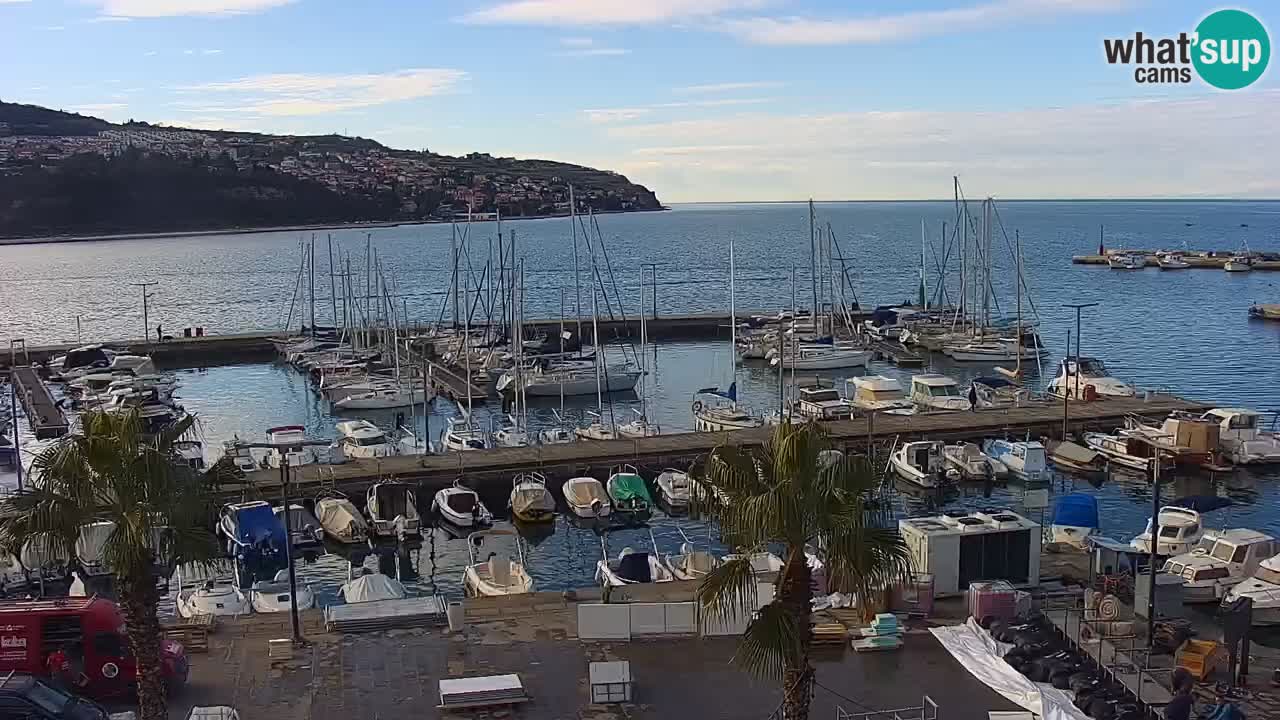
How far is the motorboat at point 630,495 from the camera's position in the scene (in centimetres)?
3491

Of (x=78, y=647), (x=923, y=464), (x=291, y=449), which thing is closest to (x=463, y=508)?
(x=291, y=449)

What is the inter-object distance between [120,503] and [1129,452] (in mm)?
Result: 34174

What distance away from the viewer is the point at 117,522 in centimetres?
1241

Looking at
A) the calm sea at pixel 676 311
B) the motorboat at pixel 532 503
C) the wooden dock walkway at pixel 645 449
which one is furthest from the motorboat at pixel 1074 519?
the motorboat at pixel 532 503

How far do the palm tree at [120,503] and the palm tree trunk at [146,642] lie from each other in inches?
3.7

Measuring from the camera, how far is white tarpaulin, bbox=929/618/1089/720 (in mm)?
14078

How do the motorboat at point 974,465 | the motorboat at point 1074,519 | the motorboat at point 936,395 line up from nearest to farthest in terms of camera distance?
the motorboat at point 1074,519 < the motorboat at point 974,465 < the motorboat at point 936,395

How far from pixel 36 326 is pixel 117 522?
10336cm

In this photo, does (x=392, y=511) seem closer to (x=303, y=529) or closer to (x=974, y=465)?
(x=303, y=529)

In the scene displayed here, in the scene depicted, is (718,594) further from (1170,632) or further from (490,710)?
(1170,632)

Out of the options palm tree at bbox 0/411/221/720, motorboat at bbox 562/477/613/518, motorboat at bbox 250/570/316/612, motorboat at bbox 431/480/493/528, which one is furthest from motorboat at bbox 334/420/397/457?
palm tree at bbox 0/411/221/720

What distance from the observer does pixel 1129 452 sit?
3925 cm

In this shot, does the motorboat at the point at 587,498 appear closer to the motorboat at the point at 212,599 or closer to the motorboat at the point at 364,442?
the motorboat at the point at 364,442

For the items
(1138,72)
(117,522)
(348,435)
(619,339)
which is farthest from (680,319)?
(117,522)
